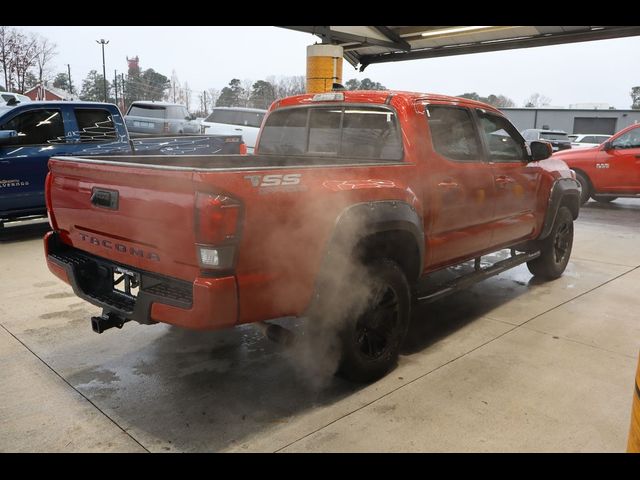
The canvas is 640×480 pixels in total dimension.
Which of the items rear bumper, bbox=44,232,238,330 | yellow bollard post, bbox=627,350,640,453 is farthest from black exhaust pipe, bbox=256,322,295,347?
yellow bollard post, bbox=627,350,640,453

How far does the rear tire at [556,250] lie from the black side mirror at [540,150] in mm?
914

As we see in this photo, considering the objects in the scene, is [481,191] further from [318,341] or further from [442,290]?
[318,341]

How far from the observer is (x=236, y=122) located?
1609 cm

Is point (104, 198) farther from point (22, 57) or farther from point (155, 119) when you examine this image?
point (22, 57)

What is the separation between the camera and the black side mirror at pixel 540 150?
16.0 ft

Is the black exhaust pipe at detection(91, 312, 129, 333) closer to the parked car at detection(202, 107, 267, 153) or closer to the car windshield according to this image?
the parked car at detection(202, 107, 267, 153)

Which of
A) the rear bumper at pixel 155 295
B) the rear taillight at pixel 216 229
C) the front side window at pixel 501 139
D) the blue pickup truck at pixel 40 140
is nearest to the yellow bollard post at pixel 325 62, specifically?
the blue pickup truck at pixel 40 140

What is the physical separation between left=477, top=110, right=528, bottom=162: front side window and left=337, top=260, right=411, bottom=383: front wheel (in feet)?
5.64

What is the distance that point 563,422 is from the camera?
288 centimetres

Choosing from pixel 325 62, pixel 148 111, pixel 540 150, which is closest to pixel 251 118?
pixel 148 111
